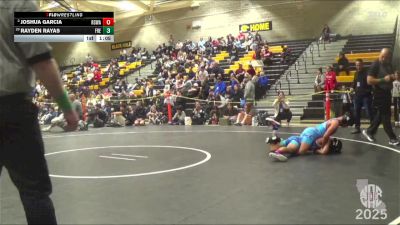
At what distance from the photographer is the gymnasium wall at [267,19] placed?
17453mm

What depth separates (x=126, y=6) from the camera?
24.7m

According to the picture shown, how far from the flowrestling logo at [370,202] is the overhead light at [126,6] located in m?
21.8

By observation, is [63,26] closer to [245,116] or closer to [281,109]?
[281,109]

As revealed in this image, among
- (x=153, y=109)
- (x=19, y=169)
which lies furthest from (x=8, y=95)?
(x=153, y=109)

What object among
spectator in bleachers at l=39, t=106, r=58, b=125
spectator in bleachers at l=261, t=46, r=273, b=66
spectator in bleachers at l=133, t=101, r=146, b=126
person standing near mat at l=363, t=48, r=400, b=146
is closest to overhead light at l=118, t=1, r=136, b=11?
spectator in bleachers at l=39, t=106, r=58, b=125

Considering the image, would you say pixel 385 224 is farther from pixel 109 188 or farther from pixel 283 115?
pixel 283 115

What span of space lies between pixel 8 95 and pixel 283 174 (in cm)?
336

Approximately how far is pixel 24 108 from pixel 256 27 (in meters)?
19.9

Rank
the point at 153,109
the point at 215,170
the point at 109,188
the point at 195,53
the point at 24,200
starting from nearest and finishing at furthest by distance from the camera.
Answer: the point at 24,200, the point at 109,188, the point at 215,170, the point at 153,109, the point at 195,53

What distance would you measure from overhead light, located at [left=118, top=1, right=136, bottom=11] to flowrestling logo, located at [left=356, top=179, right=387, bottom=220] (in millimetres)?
21756

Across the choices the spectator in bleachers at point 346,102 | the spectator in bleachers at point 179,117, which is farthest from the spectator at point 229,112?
the spectator in bleachers at point 346,102

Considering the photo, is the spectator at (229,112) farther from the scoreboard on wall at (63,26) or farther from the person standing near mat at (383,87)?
the scoreboard on wall at (63,26)

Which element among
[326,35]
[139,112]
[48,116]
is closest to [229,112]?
[139,112]

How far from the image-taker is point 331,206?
10.2 feet
